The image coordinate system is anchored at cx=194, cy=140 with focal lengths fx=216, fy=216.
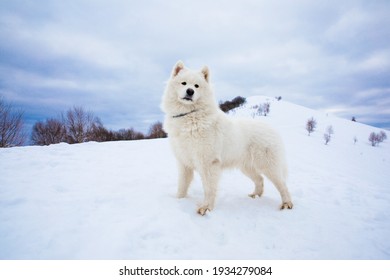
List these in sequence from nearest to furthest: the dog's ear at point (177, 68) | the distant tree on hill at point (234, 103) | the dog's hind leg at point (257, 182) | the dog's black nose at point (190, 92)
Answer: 1. the dog's black nose at point (190, 92)
2. the dog's ear at point (177, 68)
3. the dog's hind leg at point (257, 182)
4. the distant tree on hill at point (234, 103)

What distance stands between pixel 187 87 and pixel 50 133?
22.5 meters

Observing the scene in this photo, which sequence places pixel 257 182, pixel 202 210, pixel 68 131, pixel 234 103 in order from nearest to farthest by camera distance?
pixel 202 210, pixel 257 182, pixel 68 131, pixel 234 103

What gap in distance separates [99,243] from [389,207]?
597 centimetres

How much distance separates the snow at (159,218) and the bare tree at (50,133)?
17.0 m

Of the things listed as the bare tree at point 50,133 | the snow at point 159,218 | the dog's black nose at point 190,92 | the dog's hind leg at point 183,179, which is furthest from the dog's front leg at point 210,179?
the bare tree at point 50,133

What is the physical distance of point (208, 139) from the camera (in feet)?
13.0

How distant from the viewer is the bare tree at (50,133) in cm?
2097

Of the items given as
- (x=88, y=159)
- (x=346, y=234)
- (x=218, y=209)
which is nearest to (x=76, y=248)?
(x=218, y=209)

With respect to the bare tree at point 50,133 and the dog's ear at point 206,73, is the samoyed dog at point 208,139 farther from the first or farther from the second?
the bare tree at point 50,133

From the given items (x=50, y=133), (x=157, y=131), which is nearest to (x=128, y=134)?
(x=157, y=131)

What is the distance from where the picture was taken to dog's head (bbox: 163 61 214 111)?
13.2 ft

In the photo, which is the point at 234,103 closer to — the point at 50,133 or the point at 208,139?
the point at 50,133
